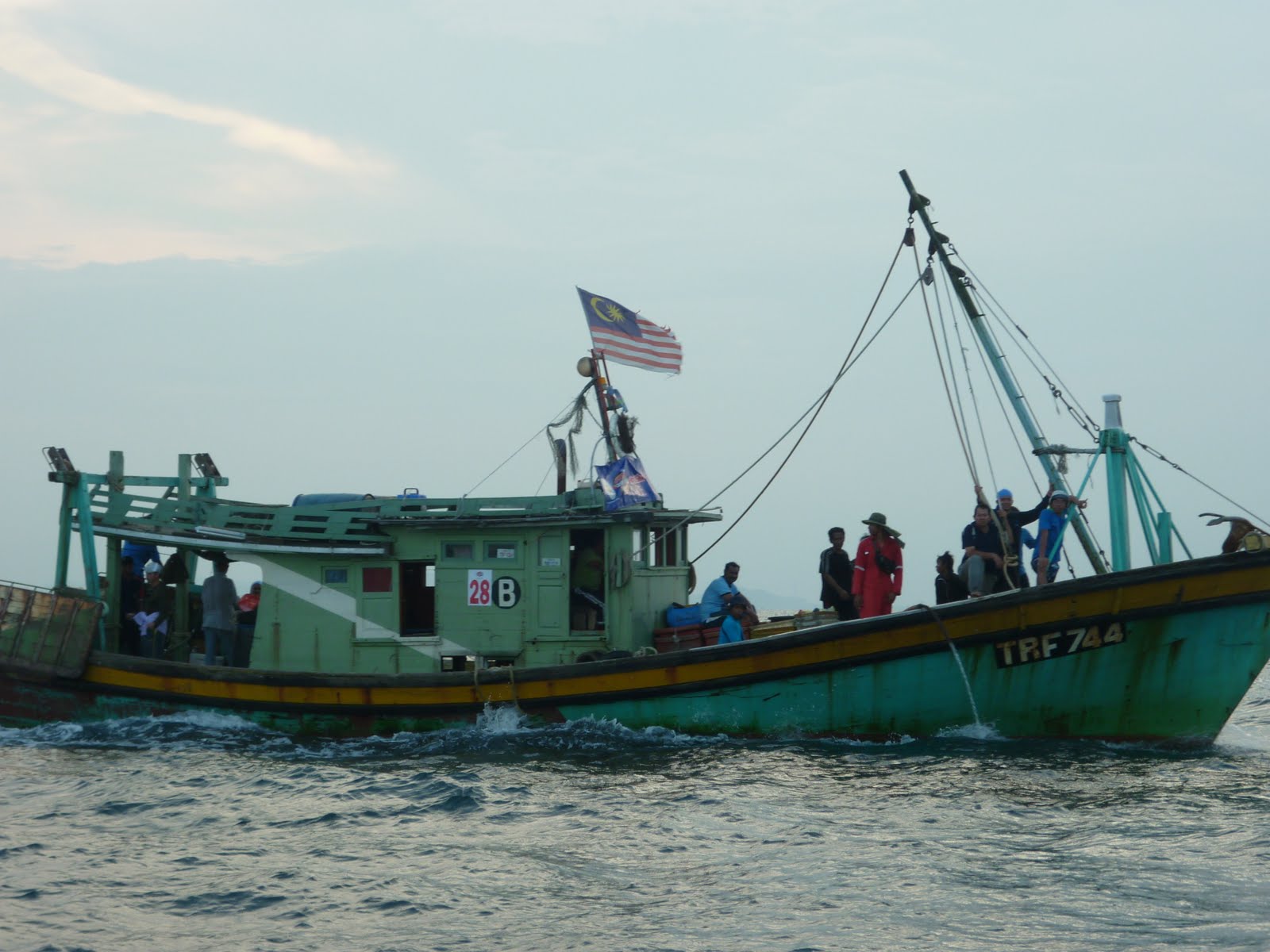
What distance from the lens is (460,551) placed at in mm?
16094

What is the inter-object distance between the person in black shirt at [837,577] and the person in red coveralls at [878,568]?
66cm

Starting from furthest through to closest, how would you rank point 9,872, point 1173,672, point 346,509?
point 346,509
point 1173,672
point 9,872

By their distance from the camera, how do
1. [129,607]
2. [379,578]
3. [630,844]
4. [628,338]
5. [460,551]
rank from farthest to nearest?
[129,607]
[628,338]
[379,578]
[460,551]
[630,844]

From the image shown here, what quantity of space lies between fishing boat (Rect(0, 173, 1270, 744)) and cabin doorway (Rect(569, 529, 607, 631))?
0.10 feet

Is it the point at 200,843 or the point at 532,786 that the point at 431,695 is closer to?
the point at 532,786

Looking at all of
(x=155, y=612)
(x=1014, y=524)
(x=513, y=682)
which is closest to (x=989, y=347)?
(x=1014, y=524)

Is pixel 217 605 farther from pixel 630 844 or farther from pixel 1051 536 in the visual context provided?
pixel 1051 536

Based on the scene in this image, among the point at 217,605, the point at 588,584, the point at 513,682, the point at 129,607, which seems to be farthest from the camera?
the point at 129,607

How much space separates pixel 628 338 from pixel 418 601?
14.0ft

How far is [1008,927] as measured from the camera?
28.1 ft

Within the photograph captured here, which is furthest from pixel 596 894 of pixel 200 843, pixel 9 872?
pixel 9 872

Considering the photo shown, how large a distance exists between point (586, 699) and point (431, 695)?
185 centimetres

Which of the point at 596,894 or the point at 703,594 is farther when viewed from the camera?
the point at 703,594

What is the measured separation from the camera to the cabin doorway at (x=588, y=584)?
15.9 metres
